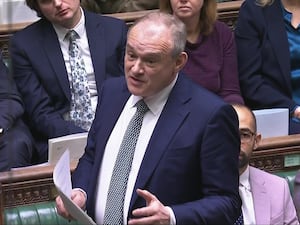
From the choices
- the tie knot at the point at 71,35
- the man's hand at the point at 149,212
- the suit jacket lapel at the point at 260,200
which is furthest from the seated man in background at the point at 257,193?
the tie knot at the point at 71,35

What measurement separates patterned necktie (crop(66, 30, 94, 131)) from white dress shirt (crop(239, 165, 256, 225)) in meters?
0.97

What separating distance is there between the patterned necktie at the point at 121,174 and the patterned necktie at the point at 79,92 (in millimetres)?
1374

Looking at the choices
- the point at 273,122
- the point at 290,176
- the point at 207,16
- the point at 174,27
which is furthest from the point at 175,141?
the point at 207,16

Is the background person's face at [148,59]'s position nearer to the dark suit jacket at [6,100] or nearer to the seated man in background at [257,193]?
Answer: the seated man in background at [257,193]

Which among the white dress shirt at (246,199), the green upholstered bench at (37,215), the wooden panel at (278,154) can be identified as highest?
the white dress shirt at (246,199)

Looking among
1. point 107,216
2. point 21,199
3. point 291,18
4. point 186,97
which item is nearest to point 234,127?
point 186,97

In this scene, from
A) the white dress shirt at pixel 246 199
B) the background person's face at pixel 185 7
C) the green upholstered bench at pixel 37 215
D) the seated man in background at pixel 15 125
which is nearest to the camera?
the white dress shirt at pixel 246 199

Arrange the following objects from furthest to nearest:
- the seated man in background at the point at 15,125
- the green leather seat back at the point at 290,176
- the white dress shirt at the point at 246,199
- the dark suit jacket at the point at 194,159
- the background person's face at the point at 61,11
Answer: the background person's face at the point at 61,11
the seated man in background at the point at 15,125
the green leather seat back at the point at 290,176
the white dress shirt at the point at 246,199
the dark suit jacket at the point at 194,159

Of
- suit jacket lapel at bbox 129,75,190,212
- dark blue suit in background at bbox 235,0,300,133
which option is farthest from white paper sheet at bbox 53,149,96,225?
dark blue suit in background at bbox 235,0,300,133

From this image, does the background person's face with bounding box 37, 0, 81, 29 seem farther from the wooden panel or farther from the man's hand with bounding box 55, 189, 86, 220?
the man's hand with bounding box 55, 189, 86, 220

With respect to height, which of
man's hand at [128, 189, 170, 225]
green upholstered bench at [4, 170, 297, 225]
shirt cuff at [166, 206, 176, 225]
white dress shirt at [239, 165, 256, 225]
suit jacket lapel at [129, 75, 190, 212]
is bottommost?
green upholstered bench at [4, 170, 297, 225]

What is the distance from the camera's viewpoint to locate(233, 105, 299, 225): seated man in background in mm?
3006

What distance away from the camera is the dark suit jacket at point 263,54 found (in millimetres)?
4074

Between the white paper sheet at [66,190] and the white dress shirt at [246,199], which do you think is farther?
the white dress shirt at [246,199]
